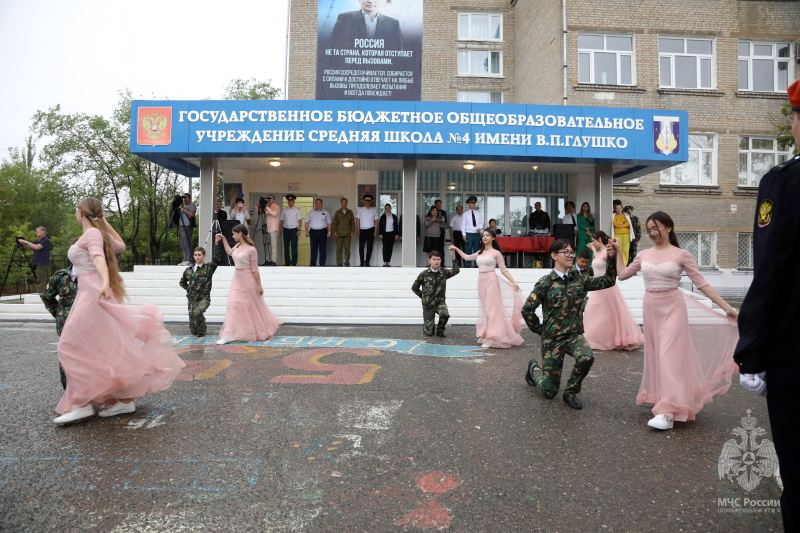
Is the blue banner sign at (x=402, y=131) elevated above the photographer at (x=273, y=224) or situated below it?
above

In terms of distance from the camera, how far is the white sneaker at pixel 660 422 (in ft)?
15.9

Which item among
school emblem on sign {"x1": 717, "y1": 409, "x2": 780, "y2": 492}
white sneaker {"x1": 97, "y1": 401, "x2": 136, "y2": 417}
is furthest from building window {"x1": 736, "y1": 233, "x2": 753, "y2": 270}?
white sneaker {"x1": 97, "y1": 401, "x2": 136, "y2": 417}

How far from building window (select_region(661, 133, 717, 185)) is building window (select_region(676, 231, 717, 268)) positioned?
86.9 inches

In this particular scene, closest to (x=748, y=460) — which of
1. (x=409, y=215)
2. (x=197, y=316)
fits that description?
(x=197, y=316)

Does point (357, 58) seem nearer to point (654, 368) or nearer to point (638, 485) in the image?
point (654, 368)

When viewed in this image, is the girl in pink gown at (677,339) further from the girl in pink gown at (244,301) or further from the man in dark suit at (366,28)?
the man in dark suit at (366,28)

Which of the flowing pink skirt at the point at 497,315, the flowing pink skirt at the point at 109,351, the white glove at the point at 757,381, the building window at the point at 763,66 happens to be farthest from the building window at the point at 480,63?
the white glove at the point at 757,381

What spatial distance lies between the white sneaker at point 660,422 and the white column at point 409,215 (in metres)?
13.3

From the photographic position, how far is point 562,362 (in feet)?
18.9

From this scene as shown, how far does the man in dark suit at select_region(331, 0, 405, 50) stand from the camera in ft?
69.6

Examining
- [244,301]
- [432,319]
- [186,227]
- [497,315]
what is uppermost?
[186,227]

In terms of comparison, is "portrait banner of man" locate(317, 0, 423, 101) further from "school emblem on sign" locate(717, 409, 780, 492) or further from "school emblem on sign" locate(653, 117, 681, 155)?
"school emblem on sign" locate(717, 409, 780, 492)

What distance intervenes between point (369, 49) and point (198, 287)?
1421 cm

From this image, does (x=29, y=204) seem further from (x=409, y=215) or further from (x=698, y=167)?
(x=698, y=167)
